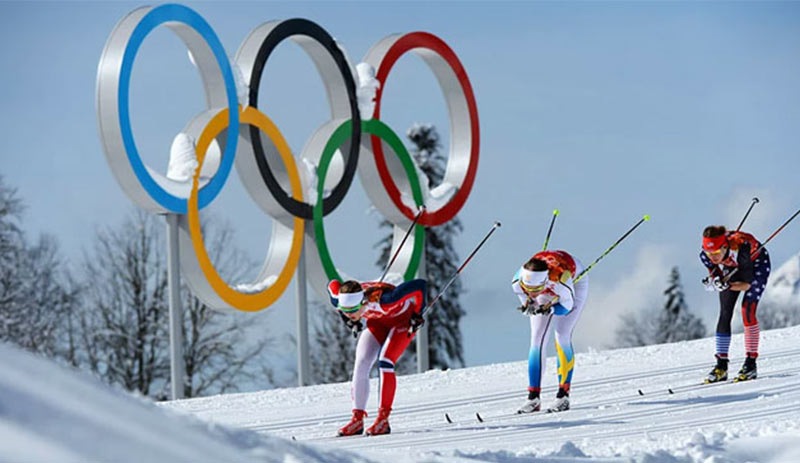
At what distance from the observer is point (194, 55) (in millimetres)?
17328

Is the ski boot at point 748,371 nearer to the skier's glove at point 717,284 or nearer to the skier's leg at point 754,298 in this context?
the skier's leg at point 754,298

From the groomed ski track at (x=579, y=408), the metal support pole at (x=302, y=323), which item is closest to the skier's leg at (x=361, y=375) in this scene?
the groomed ski track at (x=579, y=408)

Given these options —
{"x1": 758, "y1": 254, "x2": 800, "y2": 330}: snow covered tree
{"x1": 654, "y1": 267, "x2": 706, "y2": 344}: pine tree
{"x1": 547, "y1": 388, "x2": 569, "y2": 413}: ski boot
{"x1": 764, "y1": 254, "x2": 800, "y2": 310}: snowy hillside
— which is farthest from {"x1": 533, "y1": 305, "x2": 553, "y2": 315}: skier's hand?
{"x1": 764, "y1": 254, "x2": 800, "y2": 310}: snowy hillside

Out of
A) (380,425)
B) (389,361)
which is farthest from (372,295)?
(380,425)

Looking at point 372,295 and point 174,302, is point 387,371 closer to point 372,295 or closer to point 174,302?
point 372,295

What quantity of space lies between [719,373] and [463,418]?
2.67 m

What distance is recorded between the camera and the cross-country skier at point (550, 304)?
10.9m

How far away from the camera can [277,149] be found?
1842 centimetres

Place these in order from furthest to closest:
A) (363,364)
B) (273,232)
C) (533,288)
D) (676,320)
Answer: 1. (676,320)
2. (273,232)
3. (533,288)
4. (363,364)

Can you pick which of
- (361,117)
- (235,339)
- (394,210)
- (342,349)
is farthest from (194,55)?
(342,349)

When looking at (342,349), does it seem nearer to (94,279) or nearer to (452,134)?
(94,279)

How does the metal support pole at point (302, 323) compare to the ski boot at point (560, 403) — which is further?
the metal support pole at point (302, 323)

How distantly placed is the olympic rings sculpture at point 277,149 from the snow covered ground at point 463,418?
2668 millimetres

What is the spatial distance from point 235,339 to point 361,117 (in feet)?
40.5
